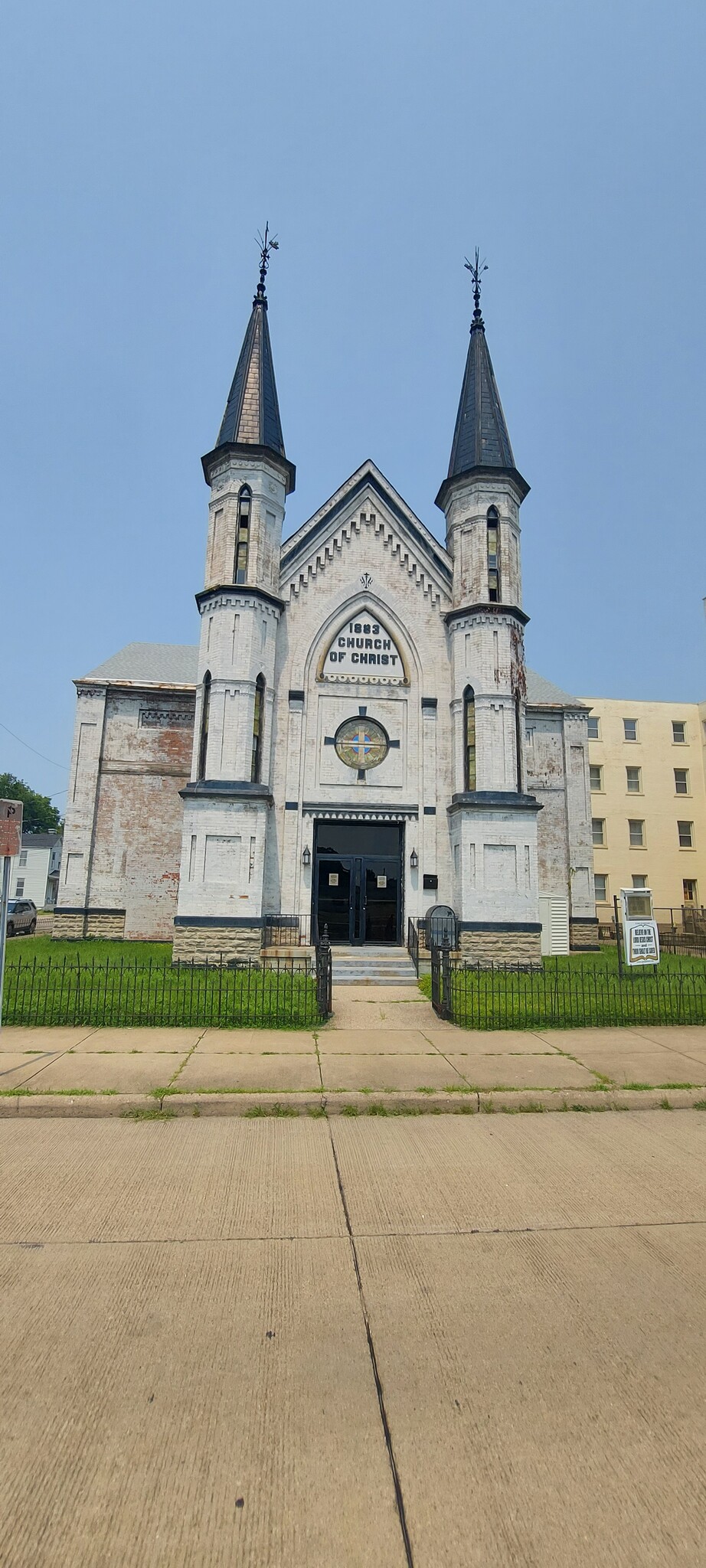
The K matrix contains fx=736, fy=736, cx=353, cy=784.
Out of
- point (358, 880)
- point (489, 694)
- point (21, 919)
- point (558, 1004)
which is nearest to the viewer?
point (558, 1004)

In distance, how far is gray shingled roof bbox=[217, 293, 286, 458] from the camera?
70.3 ft

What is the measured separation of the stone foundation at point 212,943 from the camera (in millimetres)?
18297

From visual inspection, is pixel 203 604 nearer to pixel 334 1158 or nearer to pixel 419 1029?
pixel 419 1029

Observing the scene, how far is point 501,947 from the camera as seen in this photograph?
1914cm

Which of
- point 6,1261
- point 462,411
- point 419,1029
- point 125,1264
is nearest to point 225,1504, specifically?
point 125,1264

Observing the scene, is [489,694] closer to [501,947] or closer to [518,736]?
[518,736]

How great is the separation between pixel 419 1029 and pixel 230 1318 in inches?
304

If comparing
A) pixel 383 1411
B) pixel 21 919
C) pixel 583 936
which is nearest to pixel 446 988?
pixel 383 1411

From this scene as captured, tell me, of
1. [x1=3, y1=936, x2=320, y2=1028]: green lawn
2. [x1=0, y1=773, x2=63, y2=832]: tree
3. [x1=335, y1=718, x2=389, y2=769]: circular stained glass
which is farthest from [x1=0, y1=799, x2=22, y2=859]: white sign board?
[x1=0, y1=773, x2=63, y2=832]: tree

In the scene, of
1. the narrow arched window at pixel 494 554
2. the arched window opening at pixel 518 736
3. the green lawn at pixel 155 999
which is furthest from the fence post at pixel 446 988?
the narrow arched window at pixel 494 554

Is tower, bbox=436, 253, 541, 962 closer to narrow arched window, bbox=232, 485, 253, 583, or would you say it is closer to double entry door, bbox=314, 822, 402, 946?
double entry door, bbox=314, 822, 402, 946

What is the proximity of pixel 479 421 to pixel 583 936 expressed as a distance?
56.4ft

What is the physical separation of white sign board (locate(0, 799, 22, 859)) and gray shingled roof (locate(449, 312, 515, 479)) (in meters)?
17.4

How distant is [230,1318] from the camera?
3.99 m
